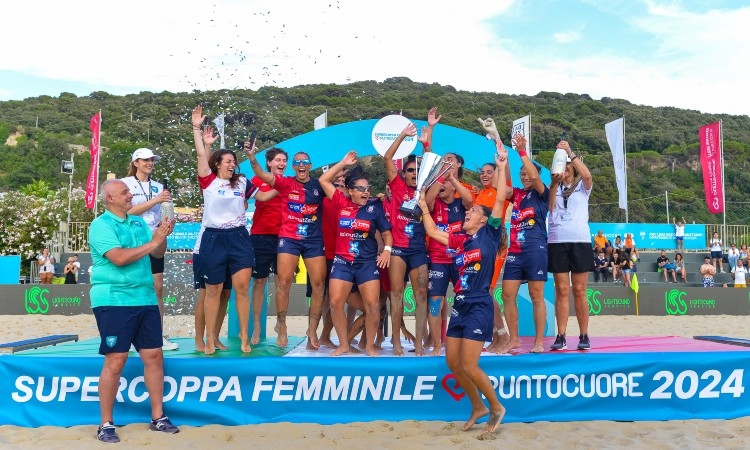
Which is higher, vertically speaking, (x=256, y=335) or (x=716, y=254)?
(x=716, y=254)

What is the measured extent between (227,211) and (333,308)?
1161 mm

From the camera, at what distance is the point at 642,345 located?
574 centimetres

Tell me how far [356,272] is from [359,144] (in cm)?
447

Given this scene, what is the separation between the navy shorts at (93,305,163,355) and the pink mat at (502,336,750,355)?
280cm

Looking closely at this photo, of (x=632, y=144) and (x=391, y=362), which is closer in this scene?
(x=391, y=362)

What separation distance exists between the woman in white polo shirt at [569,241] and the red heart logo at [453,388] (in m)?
0.95

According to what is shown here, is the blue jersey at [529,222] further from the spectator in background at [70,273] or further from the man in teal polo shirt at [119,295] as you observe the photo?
the spectator in background at [70,273]

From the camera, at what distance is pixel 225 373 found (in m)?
4.93

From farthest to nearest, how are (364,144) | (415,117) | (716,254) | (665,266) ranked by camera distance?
(415,117), (716,254), (665,266), (364,144)

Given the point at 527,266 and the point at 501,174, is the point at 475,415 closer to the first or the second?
the point at 527,266

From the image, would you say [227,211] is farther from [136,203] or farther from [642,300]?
[642,300]

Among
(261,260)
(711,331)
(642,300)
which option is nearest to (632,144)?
(642,300)

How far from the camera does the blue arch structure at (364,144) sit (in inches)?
349

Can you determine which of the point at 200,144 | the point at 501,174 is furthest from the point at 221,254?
the point at 501,174
